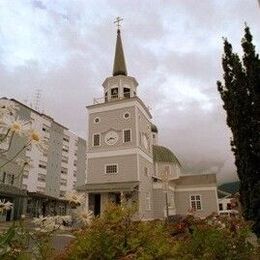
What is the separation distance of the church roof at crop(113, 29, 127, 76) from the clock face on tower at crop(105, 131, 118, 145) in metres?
7.89

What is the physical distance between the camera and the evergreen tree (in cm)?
1498

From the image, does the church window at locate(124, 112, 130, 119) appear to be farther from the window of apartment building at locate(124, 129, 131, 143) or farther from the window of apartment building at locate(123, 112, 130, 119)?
the window of apartment building at locate(124, 129, 131, 143)

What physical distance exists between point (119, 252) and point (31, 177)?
183 feet

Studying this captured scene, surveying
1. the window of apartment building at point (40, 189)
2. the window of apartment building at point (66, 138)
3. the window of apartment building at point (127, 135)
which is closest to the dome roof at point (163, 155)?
the window of apartment building at point (127, 135)

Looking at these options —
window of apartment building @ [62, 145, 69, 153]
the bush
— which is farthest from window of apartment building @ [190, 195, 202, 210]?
the bush

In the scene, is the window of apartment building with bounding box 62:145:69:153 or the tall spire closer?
the tall spire

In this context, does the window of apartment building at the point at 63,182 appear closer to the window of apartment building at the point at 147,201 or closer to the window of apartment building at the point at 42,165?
the window of apartment building at the point at 42,165

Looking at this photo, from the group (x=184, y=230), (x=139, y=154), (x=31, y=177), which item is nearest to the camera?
(x=184, y=230)

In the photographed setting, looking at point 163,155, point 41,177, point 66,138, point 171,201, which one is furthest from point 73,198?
point 66,138

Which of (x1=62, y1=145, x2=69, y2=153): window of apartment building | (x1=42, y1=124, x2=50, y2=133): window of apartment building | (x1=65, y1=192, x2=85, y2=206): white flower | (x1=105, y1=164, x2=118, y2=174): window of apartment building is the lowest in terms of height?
(x1=65, y1=192, x2=85, y2=206): white flower

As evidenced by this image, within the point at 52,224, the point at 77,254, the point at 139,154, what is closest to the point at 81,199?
the point at 52,224

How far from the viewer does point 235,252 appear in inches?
250

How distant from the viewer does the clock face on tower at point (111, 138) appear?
112ft

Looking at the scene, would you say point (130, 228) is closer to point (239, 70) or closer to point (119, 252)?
point (119, 252)
